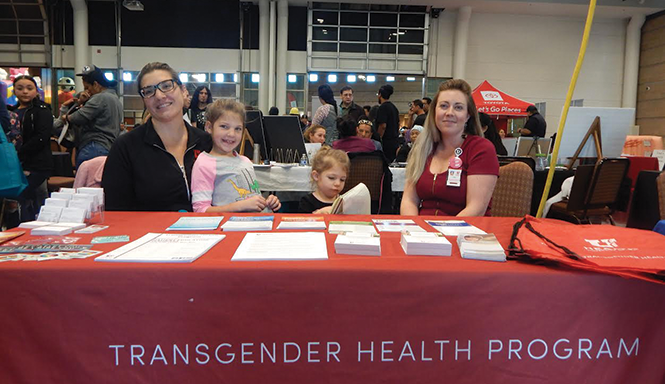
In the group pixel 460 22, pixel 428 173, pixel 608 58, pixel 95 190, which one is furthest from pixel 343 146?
pixel 608 58

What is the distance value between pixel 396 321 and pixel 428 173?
147 centimetres

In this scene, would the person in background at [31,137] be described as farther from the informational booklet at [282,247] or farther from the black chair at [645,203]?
the black chair at [645,203]

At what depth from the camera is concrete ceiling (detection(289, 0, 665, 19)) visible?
38.2ft

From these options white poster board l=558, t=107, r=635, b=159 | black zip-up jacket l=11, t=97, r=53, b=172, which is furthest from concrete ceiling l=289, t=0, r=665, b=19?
black zip-up jacket l=11, t=97, r=53, b=172

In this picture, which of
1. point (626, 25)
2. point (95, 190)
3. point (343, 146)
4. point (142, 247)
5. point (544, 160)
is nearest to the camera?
point (142, 247)

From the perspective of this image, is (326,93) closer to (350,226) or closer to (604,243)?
(350,226)

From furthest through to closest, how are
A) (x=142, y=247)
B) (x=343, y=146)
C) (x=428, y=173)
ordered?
Result: (x=343, y=146), (x=428, y=173), (x=142, y=247)

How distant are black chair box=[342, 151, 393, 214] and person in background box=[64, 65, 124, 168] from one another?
2.37m

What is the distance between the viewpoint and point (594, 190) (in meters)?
4.23

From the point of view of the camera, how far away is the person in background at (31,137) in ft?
13.5

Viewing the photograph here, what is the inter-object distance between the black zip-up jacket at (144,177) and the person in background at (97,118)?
2403 mm

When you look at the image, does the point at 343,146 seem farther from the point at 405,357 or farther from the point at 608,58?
the point at 608,58

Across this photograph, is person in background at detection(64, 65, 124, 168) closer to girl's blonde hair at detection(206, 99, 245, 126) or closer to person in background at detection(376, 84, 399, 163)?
girl's blonde hair at detection(206, 99, 245, 126)

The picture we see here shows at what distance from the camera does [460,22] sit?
40.0ft
